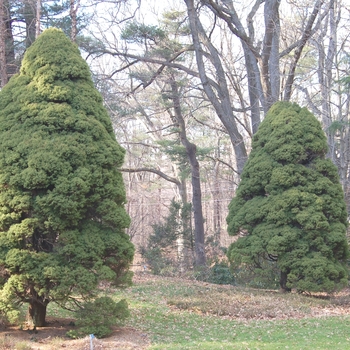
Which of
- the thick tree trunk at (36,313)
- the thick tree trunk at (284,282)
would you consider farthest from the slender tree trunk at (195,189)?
the thick tree trunk at (36,313)

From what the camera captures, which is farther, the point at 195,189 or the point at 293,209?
the point at 195,189

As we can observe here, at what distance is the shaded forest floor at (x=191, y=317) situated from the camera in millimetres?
7586

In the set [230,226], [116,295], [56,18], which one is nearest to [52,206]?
[116,295]

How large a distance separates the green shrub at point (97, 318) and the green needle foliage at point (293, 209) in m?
6.18

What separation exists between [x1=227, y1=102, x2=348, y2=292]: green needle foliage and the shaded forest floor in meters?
0.85

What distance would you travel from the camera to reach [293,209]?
13.1m

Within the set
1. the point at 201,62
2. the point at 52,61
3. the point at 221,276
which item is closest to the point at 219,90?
the point at 201,62

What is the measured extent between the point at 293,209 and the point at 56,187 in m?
7.61

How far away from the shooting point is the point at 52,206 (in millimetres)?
7559

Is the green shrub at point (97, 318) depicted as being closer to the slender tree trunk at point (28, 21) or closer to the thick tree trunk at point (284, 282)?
the thick tree trunk at point (284, 282)

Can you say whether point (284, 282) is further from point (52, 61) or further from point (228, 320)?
point (52, 61)

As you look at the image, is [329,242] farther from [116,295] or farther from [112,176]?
[112,176]

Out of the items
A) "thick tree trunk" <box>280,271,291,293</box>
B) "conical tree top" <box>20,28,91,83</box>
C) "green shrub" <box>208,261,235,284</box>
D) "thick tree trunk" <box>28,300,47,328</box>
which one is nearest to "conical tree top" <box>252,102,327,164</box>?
"thick tree trunk" <box>280,271,291,293</box>

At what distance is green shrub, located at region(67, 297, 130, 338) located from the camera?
7.73m
